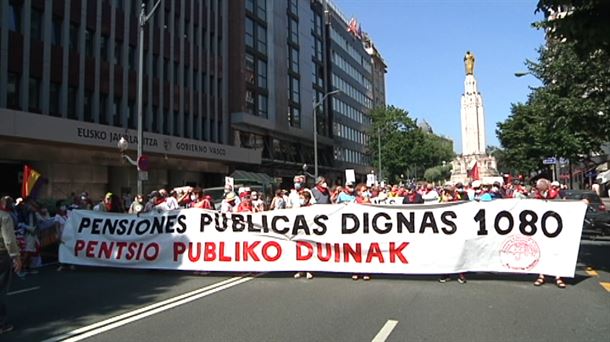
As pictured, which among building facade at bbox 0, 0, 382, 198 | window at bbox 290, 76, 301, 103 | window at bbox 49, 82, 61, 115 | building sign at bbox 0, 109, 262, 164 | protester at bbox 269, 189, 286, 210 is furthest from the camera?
window at bbox 290, 76, 301, 103

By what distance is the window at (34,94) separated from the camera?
80.8 feet

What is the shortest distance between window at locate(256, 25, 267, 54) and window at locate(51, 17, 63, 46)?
2172 cm

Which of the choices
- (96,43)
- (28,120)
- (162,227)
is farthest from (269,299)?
(96,43)

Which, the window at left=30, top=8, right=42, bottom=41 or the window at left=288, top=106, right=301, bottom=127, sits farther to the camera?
the window at left=288, top=106, right=301, bottom=127

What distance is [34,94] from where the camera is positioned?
2488 cm

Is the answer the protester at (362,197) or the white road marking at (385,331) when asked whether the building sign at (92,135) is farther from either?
the white road marking at (385,331)

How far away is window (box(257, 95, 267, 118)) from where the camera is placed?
151ft

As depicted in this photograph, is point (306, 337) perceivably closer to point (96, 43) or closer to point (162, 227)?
point (162, 227)

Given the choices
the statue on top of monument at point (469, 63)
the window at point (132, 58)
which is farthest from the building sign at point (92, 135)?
the statue on top of monument at point (469, 63)

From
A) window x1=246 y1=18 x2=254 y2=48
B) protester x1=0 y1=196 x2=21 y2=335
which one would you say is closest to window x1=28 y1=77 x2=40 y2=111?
protester x1=0 y1=196 x2=21 y2=335

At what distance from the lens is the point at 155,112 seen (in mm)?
33875

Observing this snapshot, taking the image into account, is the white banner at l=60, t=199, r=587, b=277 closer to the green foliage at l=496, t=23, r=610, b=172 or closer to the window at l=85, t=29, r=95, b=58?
the green foliage at l=496, t=23, r=610, b=172

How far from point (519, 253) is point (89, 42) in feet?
83.9

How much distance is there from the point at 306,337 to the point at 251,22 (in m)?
42.6
